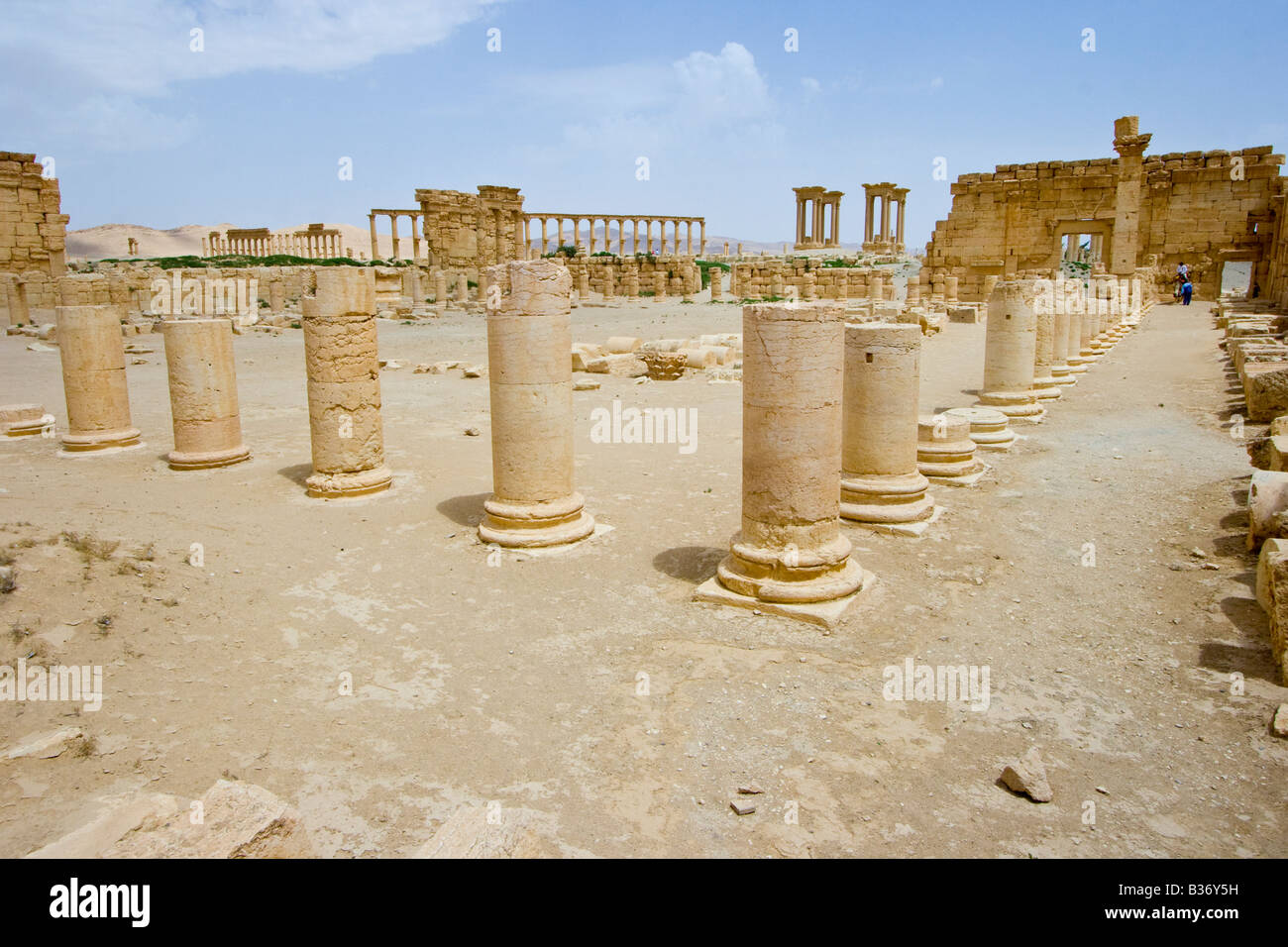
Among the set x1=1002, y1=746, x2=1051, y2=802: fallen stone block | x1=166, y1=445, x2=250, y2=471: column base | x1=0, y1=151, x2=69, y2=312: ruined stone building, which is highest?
x1=0, y1=151, x2=69, y2=312: ruined stone building

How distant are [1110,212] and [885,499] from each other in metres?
29.5

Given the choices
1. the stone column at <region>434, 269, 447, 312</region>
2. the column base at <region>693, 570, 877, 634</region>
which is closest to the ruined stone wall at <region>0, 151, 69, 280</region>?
the stone column at <region>434, 269, 447, 312</region>

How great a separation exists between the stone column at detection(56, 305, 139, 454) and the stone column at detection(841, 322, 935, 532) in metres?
9.54

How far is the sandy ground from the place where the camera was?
4.06m

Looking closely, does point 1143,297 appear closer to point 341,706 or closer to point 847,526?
point 847,526

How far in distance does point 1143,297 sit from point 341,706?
112 feet

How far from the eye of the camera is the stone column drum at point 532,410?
7.76m

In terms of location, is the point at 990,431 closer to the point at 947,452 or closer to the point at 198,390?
the point at 947,452

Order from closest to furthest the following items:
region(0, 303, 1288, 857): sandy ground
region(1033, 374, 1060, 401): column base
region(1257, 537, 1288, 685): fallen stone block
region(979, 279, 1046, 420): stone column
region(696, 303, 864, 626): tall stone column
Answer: region(0, 303, 1288, 857): sandy ground
region(1257, 537, 1288, 685): fallen stone block
region(696, 303, 864, 626): tall stone column
region(979, 279, 1046, 420): stone column
region(1033, 374, 1060, 401): column base

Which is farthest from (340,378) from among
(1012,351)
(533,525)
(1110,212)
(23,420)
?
(1110,212)

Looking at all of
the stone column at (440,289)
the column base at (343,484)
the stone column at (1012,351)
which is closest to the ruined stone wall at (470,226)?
the stone column at (440,289)

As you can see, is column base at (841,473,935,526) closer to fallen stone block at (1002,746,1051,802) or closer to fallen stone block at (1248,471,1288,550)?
fallen stone block at (1248,471,1288,550)
